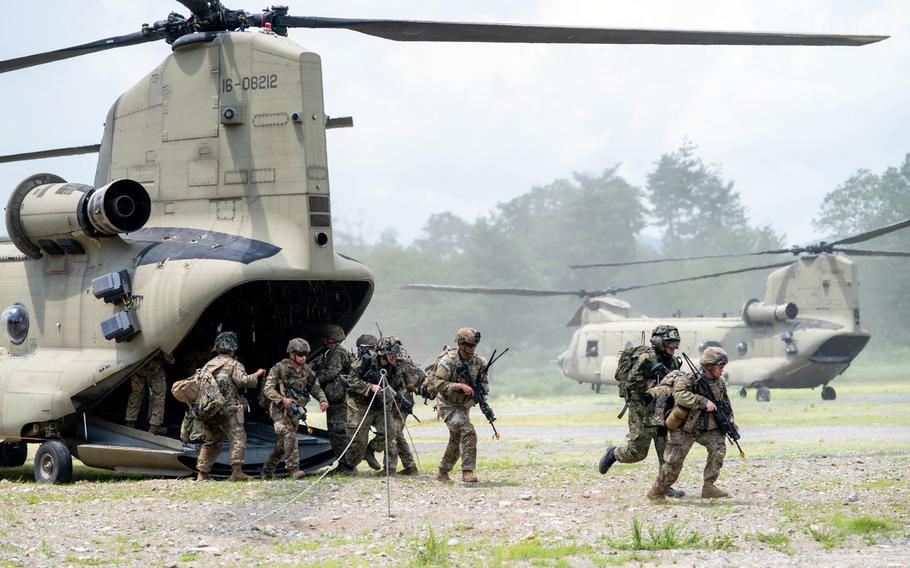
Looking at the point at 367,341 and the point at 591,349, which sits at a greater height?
the point at 591,349

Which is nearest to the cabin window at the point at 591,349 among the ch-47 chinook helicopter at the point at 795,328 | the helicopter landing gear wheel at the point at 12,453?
the ch-47 chinook helicopter at the point at 795,328

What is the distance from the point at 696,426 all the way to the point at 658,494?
82 centimetres

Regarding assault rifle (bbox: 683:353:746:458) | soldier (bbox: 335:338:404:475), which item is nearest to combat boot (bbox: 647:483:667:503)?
assault rifle (bbox: 683:353:746:458)

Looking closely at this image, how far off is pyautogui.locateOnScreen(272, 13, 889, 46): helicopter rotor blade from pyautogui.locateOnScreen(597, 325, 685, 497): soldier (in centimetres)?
290

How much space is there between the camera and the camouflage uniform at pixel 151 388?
43.5 ft

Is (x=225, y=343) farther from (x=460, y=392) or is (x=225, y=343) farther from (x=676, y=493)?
(x=676, y=493)

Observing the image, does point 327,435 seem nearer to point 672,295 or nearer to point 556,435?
point 556,435

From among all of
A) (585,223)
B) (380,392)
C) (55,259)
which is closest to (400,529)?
(380,392)

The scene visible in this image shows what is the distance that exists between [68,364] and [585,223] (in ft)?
222

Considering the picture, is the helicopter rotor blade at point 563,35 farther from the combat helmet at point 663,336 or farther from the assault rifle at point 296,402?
the assault rifle at point 296,402

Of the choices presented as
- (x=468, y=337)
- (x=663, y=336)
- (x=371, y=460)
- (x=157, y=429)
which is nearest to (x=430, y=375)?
(x=468, y=337)

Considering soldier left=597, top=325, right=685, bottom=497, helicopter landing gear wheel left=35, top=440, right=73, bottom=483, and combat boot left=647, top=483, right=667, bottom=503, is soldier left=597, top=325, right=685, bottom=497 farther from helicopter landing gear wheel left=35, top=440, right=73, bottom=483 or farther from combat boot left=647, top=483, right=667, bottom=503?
helicopter landing gear wheel left=35, top=440, right=73, bottom=483

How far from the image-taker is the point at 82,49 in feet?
42.8

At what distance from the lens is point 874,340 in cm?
5525
